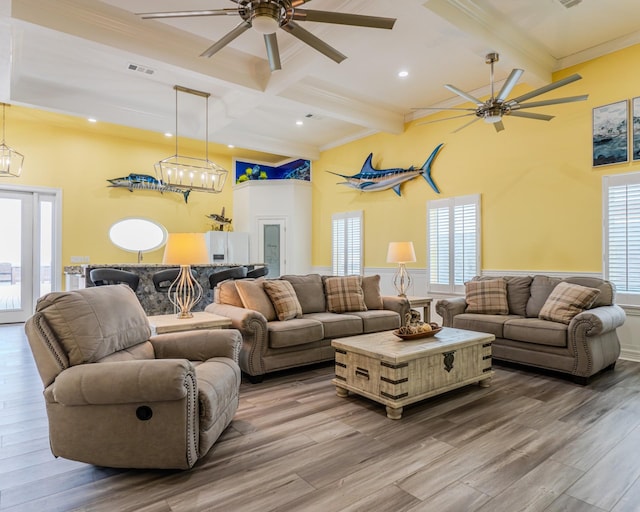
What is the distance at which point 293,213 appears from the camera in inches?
329

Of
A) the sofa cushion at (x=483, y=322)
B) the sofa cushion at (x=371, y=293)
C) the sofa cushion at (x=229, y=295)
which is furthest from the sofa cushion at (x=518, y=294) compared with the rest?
the sofa cushion at (x=229, y=295)

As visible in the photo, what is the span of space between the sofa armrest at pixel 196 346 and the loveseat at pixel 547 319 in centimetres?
289

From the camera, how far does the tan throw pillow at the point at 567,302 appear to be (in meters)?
3.74

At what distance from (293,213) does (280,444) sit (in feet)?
20.7

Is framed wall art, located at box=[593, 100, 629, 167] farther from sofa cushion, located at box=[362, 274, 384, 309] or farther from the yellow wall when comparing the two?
sofa cushion, located at box=[362, 274, 384, 309]

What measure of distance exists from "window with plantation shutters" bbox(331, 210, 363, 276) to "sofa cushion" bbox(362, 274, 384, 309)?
236cm

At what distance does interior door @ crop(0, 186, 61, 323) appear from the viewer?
22.0 ft

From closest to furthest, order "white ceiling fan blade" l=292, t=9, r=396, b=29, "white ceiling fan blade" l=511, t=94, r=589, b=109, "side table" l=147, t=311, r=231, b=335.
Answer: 1. "white ceiling fan blade" l=292, t=9, r=396, b=29
2. "side table" l=147, t=311, r=231, b=335
3. "white ceiling fan blade" l=511, t=94, r=589, b=109

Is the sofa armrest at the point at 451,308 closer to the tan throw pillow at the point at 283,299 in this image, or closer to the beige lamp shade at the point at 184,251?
the tan throw pillow at the point at 283,299

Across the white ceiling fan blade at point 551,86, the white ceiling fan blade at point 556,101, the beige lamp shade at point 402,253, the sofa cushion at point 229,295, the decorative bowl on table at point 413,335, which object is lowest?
the decorative bowl on table at point 413,335

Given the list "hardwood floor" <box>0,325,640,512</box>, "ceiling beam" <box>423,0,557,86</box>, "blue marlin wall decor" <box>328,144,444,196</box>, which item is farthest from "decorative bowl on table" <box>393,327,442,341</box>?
"blue marlin wall decor" <box>328,144,444,196</box>

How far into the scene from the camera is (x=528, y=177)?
5.07 meters

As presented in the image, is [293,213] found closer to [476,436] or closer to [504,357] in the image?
[504,357]

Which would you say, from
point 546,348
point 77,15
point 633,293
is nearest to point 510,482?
point 546,348
